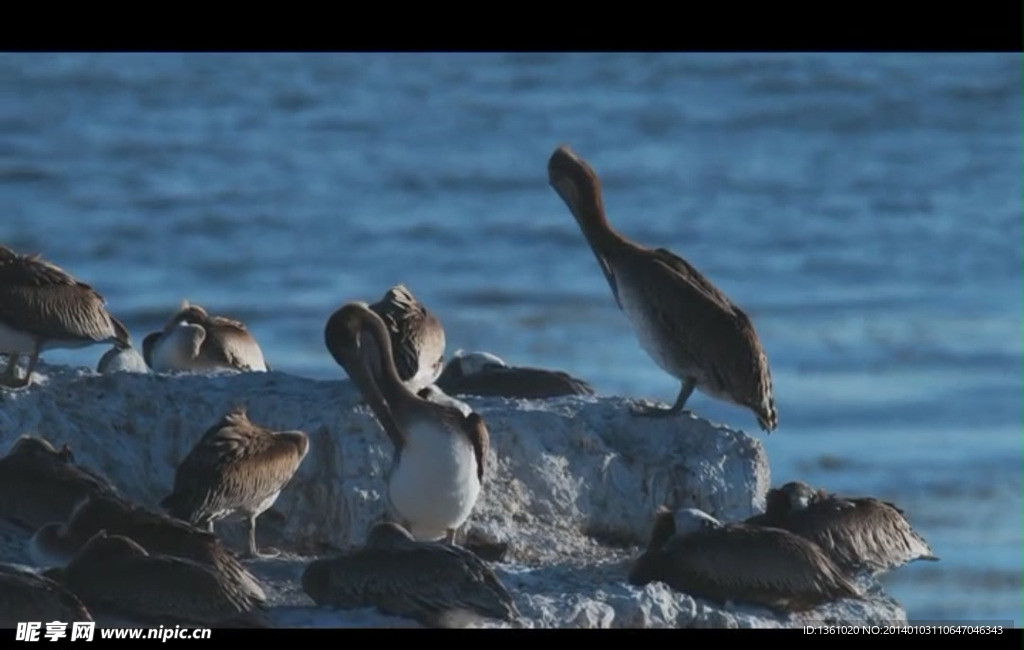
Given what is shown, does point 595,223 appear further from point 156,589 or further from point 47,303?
point 156,589

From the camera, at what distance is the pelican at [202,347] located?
11.2m

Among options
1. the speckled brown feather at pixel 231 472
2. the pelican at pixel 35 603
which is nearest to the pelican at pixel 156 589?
the pelican at pixel 35 603

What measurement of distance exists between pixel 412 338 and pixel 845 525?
1.85 m

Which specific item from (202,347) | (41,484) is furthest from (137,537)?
(202,347)

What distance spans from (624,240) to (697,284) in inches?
17.4

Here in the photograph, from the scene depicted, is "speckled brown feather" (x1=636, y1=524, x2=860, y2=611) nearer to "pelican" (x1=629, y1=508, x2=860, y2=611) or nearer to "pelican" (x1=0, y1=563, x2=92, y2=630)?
"pelican" (x1=629, y1=508, x2=860, y2=611)

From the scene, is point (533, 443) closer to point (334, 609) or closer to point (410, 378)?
point (410, 378)

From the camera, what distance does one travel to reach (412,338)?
1064 cm

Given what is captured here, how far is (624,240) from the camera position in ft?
36.7

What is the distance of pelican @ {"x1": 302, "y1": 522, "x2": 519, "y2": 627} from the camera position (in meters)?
9.02

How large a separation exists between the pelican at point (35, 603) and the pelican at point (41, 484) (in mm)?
945

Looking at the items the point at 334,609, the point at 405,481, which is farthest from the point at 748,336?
the point at 334,609

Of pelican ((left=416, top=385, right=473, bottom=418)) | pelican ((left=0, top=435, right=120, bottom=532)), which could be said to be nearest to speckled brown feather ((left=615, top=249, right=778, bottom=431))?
pelican ((left=416, top=385, right=473, bottom=418))

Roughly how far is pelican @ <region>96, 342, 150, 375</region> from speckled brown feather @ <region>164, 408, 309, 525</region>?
1.68 m
